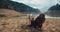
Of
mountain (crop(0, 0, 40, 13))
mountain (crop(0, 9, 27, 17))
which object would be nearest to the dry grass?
mountain (crop(0, 9, 27, 17))

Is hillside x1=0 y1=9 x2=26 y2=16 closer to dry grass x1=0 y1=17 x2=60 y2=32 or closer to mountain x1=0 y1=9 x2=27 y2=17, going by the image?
mountain x1=0 y1=9 x2=27 y2=17

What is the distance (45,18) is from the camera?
12.9 feet

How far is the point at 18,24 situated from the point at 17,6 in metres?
0.48

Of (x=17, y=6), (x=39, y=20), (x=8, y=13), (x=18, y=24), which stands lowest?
(x=18, y=24)

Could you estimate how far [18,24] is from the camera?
12.9 ft

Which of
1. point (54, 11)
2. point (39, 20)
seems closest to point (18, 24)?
point (39, 20)

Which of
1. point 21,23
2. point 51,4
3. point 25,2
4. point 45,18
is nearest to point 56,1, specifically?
point 51,4

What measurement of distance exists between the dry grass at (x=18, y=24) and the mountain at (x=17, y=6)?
26 centimetres

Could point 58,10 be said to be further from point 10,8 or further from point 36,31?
point 10,8

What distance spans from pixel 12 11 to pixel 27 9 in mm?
401

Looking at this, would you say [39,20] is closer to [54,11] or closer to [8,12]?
[54,11]

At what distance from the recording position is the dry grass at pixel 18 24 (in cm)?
386

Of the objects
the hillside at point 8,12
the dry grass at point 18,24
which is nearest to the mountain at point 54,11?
the dry grass at point 18,24

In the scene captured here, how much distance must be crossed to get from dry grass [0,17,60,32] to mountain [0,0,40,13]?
259mm
